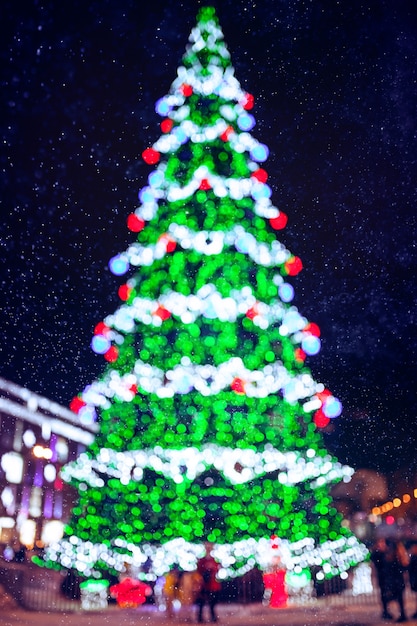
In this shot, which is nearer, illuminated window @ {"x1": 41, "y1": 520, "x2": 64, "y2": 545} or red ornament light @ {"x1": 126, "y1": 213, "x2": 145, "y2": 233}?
red ornament light @ {"x1": 126, "y1": 213, "x2": 145, "y2": 233}

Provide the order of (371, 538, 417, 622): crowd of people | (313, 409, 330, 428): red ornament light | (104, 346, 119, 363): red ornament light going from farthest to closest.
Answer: (313, 409, 330, 428): red ornament light
(104, 346, 119, 363): red ornament light
(371, 538, 417, 622): crowd of people

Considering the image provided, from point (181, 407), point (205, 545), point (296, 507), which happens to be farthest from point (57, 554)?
point (296, 507)

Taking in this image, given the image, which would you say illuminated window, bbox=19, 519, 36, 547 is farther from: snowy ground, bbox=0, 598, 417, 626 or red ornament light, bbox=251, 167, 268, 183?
red ornament light, bbox=251, 167, 268, 183

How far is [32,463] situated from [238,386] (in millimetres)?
35587

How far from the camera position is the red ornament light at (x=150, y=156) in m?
12.8

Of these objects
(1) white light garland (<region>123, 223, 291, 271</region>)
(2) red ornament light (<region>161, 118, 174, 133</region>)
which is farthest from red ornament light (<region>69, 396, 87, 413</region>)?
(2) red ornament light (<region>161, 118, 174, 133</region>)

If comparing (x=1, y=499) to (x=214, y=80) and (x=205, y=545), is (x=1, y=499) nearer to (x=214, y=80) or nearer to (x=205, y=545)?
(x=205, y=545)

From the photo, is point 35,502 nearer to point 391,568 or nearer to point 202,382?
point 202,382

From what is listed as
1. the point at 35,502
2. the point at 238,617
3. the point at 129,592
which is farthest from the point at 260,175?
the point at 35,502

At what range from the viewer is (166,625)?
993cm

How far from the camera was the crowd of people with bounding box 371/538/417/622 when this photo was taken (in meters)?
10.5

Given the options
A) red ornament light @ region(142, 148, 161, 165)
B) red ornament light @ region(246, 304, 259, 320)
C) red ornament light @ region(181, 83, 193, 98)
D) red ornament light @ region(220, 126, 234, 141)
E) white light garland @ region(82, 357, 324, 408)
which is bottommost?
white light garland @ region(82, 357, 324, 408)

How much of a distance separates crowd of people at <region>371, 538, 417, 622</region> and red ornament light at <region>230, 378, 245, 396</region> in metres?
3.74

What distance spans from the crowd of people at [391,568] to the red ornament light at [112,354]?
627 centimetres
